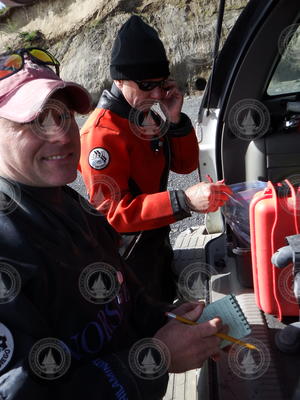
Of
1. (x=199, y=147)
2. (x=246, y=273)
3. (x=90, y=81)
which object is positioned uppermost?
(x=199, y=147)

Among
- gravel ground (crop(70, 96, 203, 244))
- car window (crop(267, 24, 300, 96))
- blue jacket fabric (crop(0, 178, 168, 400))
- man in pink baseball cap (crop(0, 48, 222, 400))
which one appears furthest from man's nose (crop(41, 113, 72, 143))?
gravel ground (crop(70, 96, 203, 244))

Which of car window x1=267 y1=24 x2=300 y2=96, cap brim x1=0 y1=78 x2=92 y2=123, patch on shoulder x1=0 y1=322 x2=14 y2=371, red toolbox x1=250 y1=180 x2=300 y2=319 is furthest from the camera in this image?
car window x1=267 y1=24 x2=300 y2=96

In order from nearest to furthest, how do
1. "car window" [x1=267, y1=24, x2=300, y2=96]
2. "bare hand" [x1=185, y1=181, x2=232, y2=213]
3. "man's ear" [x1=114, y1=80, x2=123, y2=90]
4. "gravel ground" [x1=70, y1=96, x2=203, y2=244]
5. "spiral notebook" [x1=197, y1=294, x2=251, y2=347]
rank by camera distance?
"spiral notebook" [x1=197, y1=294, x2=251, y2=347], "bare hand" [x1=185, y1=181, x2=232, y2=213], "man's ear" [x1=114, y1=80, x2=123, y2=90], "car window" [x1=267, y1=24, x2=300, y2=96], "gravel ground" [x1=70, y1=96, x2=203, y2=244]

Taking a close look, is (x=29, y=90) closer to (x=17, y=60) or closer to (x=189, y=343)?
(x=17, y=60)

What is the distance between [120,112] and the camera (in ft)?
7.58

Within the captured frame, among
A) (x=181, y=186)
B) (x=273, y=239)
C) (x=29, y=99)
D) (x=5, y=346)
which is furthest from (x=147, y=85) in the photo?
(x=181, y=186)

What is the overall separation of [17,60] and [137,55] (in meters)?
1.00

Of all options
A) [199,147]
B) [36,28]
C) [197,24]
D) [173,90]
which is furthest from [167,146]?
[36,28]

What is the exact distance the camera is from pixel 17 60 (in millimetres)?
1290

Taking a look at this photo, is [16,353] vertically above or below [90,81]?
above

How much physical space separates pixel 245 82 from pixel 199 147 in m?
0.49

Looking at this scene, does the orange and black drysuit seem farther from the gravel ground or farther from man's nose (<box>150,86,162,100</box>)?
the gravel ground

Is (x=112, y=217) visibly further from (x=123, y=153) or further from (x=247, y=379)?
(x=247, y=379)

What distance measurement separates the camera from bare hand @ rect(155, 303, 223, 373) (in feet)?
4.20
